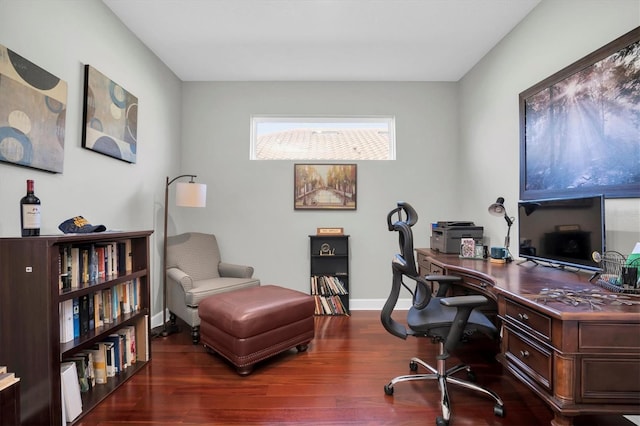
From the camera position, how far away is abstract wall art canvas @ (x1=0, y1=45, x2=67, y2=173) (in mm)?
1484

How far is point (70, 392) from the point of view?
1547 millimetres

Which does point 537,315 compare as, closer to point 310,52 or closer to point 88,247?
point 88,247

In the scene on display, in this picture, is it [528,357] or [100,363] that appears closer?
[528,357]

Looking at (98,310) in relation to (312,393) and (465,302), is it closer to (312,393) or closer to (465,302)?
(312,393)

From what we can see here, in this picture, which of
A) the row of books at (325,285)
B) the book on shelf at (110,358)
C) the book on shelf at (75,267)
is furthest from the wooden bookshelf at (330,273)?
the book on shelf at (75,267)

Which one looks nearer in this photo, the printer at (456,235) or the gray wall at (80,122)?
the gray wall at (80,122)

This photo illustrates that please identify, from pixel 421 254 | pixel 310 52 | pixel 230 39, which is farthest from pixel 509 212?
pixel 230 39

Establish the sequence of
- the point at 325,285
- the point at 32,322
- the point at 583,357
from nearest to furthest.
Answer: the point at 583,357
the point at 32,322
the point at 325,285

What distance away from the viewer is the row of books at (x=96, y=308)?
1.63 m

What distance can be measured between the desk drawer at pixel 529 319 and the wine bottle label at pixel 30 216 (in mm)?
2452

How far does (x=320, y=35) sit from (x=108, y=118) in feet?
6.27

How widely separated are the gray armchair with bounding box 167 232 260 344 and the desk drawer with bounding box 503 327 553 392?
2174 mm

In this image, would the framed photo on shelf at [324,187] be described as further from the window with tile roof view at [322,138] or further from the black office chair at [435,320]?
the black office chair at [435,320]

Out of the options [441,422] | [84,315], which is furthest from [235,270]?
[441,422]
